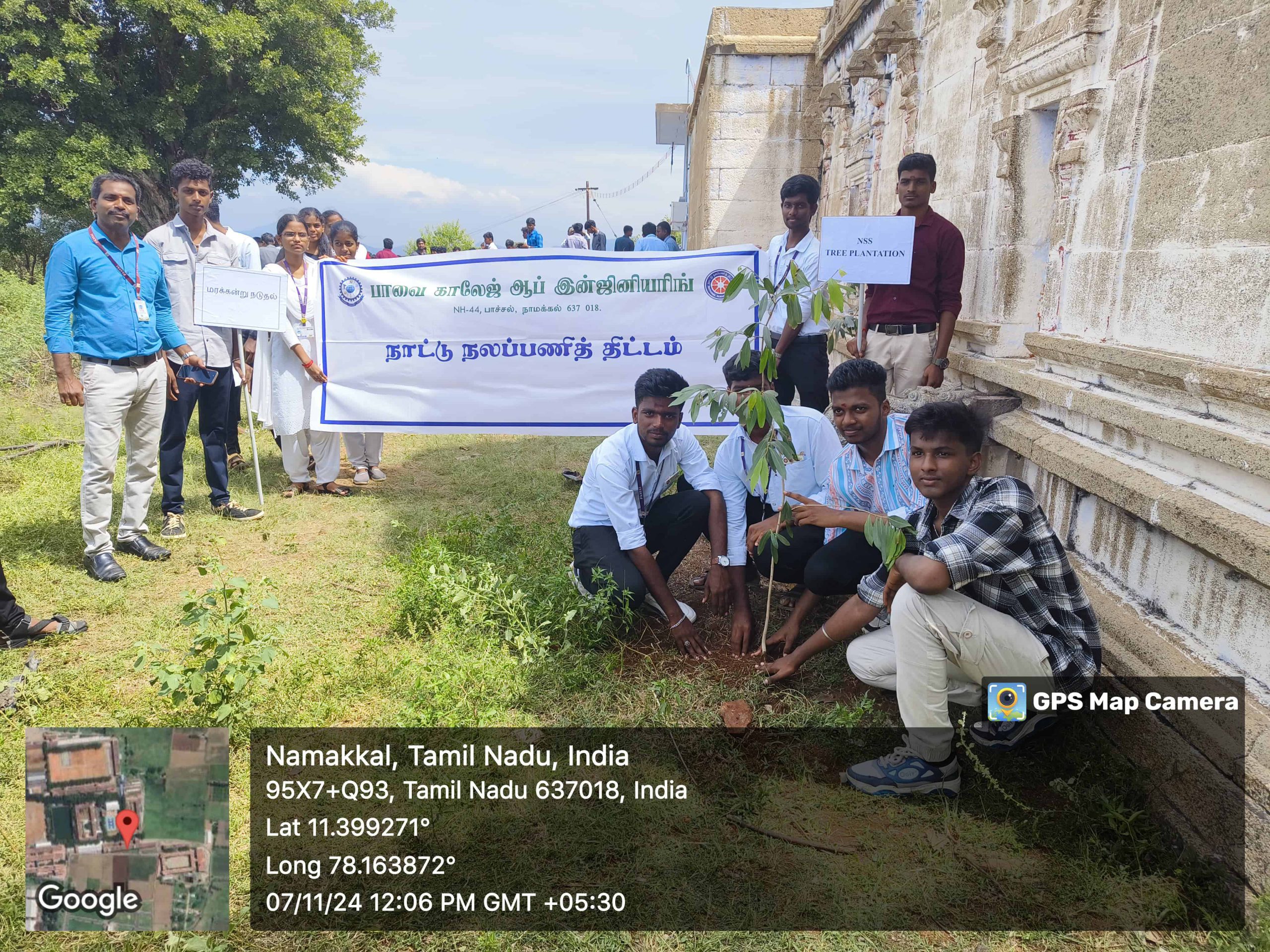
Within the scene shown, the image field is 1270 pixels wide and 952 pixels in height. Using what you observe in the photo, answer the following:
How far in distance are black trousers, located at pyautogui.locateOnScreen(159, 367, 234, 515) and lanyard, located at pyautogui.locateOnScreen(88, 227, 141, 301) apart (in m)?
0.73

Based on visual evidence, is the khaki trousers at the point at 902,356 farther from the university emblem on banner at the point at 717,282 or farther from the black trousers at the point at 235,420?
the black trousers at the point at 235,420

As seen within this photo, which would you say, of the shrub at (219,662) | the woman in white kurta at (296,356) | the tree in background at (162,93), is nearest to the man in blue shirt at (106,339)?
the woman in white kurta at (296,356)

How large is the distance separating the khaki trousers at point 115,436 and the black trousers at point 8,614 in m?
0.84

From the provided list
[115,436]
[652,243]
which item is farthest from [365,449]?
[652,243]

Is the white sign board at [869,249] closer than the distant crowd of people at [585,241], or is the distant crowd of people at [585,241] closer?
the white sign board at [869,249]

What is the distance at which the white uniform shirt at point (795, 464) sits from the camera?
12.6 ft

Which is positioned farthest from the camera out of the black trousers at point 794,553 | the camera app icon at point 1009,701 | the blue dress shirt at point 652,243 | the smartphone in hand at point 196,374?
the blue dress shirt at point 652,243

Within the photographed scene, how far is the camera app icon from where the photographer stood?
2.70 meters

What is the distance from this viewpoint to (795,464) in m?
3.88

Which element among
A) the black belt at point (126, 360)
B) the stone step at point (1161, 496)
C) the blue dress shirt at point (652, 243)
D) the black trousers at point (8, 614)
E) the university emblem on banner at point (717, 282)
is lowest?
the black trousers at point (8, 614)

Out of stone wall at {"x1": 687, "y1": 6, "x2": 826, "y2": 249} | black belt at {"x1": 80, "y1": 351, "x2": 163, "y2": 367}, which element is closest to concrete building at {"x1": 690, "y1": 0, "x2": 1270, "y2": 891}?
black belt at {"x1": 80, "y1": 351, "x2": 163, "y2": 367}

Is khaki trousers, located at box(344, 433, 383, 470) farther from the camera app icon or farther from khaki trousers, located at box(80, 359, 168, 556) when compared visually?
the camera app icon

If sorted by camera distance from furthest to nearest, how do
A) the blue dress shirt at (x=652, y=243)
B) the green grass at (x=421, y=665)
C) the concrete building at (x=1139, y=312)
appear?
1. the blue dress shirt at (x=652, y=243)
2. the concrete building at (x=1139, y=312)
3. the green grass at (x=421, y=665)

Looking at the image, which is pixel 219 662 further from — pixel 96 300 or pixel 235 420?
pixel 235 420
